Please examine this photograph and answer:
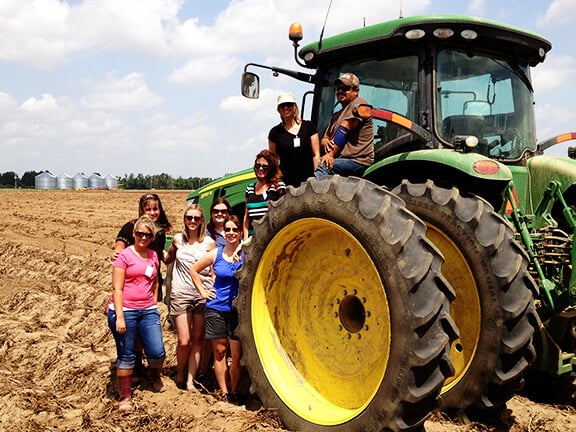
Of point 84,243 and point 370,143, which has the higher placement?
point 370,143

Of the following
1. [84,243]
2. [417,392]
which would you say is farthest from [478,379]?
[84,243]

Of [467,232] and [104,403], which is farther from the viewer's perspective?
[104,403]

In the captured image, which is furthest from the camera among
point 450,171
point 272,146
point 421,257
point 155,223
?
point 155,223

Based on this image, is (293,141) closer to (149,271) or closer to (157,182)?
(149,271)

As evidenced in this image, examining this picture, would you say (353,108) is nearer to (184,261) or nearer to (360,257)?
(360,257)

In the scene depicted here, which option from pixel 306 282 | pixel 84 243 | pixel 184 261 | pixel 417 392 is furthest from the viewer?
pixel 84 243

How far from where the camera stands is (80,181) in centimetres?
5744

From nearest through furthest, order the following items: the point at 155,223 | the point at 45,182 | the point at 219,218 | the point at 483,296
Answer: the point at 483,296, the point at 219,218, the point at 155,223, the point at 45,182

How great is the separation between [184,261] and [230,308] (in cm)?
61

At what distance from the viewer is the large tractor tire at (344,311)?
9.68 feet

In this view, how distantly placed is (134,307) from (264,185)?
4.36 ft

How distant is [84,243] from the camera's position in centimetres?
1253

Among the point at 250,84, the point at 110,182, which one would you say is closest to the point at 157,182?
the point at 110,182

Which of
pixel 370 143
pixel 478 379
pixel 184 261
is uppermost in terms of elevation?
pixel 370 143
